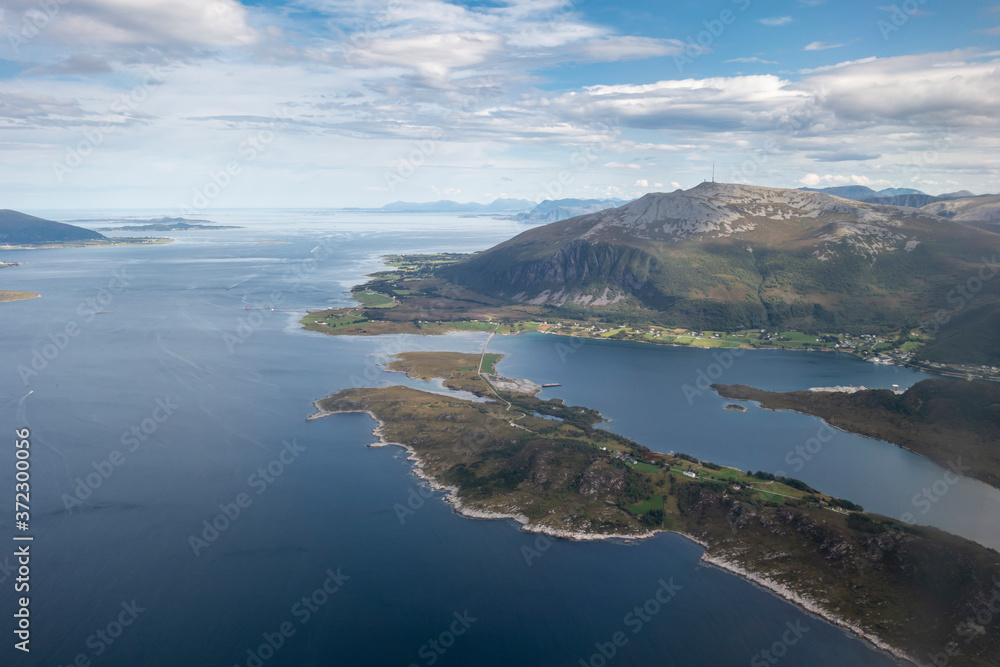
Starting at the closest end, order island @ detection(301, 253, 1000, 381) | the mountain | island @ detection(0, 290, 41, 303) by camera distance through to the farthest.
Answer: island @ detection(301, 253, 1000, 381), the mountain, island @ detection(0, 290, 41, 303)

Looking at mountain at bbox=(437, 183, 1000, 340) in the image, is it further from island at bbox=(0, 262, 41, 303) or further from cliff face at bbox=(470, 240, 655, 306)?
island at bbox=(0, 262, 41, 303)

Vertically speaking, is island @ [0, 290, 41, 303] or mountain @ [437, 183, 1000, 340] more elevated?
mountain @ [437, 183, 1000, 340]

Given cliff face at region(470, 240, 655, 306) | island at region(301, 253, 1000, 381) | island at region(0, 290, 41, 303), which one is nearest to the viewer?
island at region(301, 253, 1000, 381)

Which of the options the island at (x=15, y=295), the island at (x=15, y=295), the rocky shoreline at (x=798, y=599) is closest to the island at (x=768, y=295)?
the rocky shoreline at (x=798, y=599)

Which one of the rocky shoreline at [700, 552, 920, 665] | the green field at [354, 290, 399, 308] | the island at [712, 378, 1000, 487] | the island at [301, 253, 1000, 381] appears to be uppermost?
the green field at [354, 290, 399, 308]

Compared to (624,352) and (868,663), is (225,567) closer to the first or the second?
(868,663)

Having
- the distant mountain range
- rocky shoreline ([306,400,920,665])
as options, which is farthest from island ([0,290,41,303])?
rocky shoreline ([306,400,920,665])

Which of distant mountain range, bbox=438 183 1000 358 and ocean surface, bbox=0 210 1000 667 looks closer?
ocean surface, bbox=0 210 1000 667
